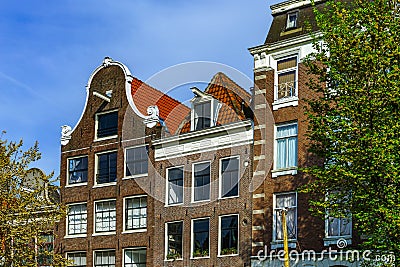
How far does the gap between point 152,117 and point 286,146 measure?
311 inches

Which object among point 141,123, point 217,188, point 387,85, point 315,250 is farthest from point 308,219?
point 141,123

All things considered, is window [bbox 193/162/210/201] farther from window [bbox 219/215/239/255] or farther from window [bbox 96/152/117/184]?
window [bbox 96/152/117/184]

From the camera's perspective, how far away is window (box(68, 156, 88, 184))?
3759 centimetres

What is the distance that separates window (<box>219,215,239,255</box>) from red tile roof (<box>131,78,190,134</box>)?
624 centimetres

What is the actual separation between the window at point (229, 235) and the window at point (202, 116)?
185 inches

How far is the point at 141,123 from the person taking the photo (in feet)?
117

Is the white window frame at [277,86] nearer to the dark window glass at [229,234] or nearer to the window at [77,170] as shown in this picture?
the dark window glass at [229,234]

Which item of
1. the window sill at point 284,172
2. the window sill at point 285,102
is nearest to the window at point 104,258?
the window sill at point 284,172

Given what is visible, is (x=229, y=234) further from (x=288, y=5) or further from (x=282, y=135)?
(x=288, y=5)

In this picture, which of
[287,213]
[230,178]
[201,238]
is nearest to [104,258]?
[201,238]

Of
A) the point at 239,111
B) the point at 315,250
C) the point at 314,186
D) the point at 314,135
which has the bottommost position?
the point at 315,250

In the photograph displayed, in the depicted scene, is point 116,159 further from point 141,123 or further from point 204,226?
point 204,226

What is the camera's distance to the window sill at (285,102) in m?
30.1

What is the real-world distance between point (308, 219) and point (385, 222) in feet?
23.8
